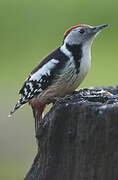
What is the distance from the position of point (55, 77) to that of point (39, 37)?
35.8 ft

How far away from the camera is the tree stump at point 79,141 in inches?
199

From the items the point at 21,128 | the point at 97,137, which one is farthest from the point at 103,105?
the point at 21,128

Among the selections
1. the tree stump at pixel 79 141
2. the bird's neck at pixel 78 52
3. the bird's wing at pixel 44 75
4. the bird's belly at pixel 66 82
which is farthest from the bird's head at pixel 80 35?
the tree stump at pixel 79 141

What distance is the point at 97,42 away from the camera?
17344 mm

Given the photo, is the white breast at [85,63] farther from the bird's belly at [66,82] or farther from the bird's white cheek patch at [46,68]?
the bird's white cheek patch at [46,68]

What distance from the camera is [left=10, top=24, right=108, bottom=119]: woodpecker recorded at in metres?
6.78

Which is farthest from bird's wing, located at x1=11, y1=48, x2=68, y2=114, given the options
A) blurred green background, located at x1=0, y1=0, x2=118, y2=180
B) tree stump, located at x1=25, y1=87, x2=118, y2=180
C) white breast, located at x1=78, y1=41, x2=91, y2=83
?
blurred green background, located at x1=0, y1=0, x2=118, y2=180

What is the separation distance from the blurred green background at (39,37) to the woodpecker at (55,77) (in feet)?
14.2

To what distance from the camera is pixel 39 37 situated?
17.7 m

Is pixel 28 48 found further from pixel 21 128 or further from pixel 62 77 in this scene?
pixel 62 77

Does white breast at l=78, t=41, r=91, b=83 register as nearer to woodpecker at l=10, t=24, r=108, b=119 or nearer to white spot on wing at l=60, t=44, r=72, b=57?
woodpecker at l=10, t=24, r=108, b=119

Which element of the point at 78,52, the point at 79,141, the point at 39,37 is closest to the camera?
the point at 79,141

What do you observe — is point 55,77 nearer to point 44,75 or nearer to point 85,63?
point 44,75

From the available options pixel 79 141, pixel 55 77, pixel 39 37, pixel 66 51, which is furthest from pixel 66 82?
pixel 39 37
